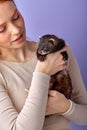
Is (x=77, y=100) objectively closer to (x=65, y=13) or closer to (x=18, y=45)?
(x=18, y=45)

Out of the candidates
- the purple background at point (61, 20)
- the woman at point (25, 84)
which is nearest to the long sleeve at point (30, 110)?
the woman at point (25, 84)

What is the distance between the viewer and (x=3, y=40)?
97 cm

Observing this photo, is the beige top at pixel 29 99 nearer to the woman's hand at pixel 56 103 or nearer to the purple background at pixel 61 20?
the woman's hand at pixel 56 103

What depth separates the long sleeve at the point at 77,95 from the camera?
3.52 feet

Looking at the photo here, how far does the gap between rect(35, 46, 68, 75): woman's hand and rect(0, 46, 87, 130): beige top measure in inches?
1.2

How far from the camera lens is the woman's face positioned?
94 cm

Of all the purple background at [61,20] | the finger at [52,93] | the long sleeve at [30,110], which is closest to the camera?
the long sleeve at [30,110]

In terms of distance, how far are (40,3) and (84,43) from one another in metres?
0.32

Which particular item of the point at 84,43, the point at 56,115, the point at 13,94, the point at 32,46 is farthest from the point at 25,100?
the point at 84,43

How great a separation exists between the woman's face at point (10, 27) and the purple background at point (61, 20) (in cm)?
55

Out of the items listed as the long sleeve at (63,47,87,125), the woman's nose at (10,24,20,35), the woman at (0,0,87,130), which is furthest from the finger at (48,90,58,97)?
the woman's nose at (10,24,20,35)

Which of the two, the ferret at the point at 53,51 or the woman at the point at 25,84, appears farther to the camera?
the ferret at the point at 53,51

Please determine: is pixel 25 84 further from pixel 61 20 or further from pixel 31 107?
pixel 61 20

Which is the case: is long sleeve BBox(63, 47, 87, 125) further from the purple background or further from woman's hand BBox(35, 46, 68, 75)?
the purple background
